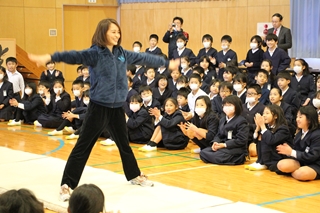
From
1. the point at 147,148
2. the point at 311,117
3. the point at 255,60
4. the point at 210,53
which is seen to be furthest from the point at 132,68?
the point at 311,117

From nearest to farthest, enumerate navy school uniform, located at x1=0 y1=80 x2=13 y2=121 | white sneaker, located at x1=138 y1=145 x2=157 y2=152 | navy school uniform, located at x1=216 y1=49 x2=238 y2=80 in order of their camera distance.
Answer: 1. white sneaker, located at x1=138 y1=145 x2=157 y2=152
2. navy school uniform, located at x1=216 y1=49 x2=238 y2=80
3. navy school uniform, located at x1=0 y1=80 x2=13 y2=121

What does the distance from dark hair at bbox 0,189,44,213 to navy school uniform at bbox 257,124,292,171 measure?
4.66m

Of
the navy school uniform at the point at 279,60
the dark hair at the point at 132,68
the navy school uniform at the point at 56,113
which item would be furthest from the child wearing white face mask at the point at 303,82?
the navy school uniform at the point at 56,113

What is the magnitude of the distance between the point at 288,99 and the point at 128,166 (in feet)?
12.2

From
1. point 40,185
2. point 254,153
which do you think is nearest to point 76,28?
point 254,153

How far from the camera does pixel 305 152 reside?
6.40 metres

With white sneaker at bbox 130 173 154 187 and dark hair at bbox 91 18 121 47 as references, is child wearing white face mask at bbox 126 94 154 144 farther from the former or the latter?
dark hair at bbox 91 18 121 47

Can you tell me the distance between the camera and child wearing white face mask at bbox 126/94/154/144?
884cm

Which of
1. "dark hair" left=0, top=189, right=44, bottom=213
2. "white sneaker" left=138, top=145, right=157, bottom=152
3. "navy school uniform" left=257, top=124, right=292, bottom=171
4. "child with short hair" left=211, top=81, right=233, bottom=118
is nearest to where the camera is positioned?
"dark hair" left=0, top=189, right=44, bottom=213

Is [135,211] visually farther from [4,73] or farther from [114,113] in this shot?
[4,73]

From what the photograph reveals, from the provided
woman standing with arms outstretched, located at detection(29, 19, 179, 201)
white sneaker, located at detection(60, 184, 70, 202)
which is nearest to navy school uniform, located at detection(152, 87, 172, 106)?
woman standing with arms outstretched, located at detection(29, 19, 179, 201)

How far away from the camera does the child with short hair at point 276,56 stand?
10.2 m

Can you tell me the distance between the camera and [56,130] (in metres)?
9.92

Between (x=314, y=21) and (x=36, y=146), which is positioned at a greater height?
(x=314, y=21)
